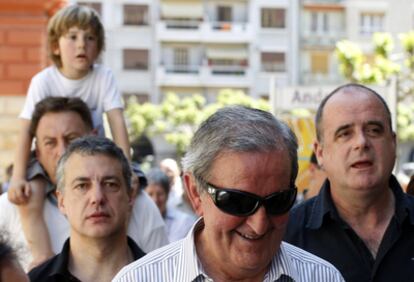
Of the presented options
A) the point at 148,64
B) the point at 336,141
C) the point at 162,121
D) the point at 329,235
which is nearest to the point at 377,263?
the point at 329,235

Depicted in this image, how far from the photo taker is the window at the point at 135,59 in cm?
6325

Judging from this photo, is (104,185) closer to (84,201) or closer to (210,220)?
(84,201)

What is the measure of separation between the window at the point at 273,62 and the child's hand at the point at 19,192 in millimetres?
57993

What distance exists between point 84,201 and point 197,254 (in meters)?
1.55

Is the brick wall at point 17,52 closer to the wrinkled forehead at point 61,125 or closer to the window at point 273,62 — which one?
the wrinkled forehead at point 61,125

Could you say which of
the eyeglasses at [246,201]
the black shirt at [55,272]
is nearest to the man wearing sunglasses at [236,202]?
the eyeglasses at [246,201]

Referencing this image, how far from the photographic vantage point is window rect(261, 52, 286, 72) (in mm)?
63719

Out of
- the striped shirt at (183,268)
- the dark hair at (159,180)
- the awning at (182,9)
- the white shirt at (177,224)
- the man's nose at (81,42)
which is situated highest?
the awning at (182,9)

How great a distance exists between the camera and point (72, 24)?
653cm

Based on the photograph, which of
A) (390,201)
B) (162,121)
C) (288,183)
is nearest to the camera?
(288,183)

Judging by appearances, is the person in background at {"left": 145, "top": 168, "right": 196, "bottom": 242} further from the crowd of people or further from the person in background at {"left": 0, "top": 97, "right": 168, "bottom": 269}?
the person in background at {"left": 0, "top": 97, "right": 168, "bottom": 269}

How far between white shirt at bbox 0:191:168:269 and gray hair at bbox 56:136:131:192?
28.7 inches

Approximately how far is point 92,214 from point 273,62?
59.8m

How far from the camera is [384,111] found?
→ 516 centimetres
